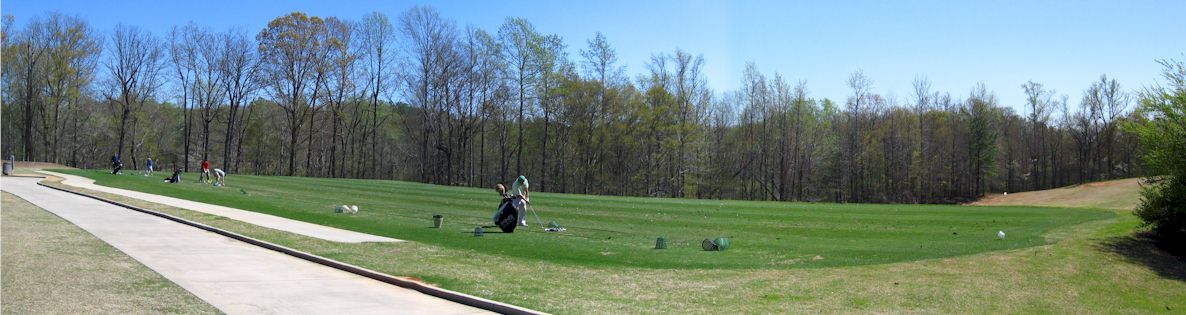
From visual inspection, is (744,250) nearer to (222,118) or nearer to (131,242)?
(131,242)

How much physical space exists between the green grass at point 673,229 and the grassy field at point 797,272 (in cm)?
10

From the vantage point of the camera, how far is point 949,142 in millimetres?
76812

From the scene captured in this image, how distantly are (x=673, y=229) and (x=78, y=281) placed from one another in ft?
50.2

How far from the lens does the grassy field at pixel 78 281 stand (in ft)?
24.2

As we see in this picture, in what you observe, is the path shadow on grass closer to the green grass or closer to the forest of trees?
the green grass

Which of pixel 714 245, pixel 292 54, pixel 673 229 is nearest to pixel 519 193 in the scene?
pixel 673 229

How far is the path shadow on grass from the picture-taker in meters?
13.3

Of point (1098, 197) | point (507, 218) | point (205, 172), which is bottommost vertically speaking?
point (507, 218)

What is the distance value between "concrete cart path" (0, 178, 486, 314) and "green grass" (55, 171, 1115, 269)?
4058 mm

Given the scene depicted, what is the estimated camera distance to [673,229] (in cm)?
2105

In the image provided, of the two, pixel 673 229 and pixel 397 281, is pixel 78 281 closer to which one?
pixel 397 281

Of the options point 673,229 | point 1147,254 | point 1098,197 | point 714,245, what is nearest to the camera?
point 1147,254

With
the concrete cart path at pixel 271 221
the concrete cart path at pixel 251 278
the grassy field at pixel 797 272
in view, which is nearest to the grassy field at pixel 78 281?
the concrete cart path at pixel 251 278

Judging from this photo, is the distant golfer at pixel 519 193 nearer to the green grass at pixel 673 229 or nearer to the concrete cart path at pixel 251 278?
the green grass at pixel 673 229
